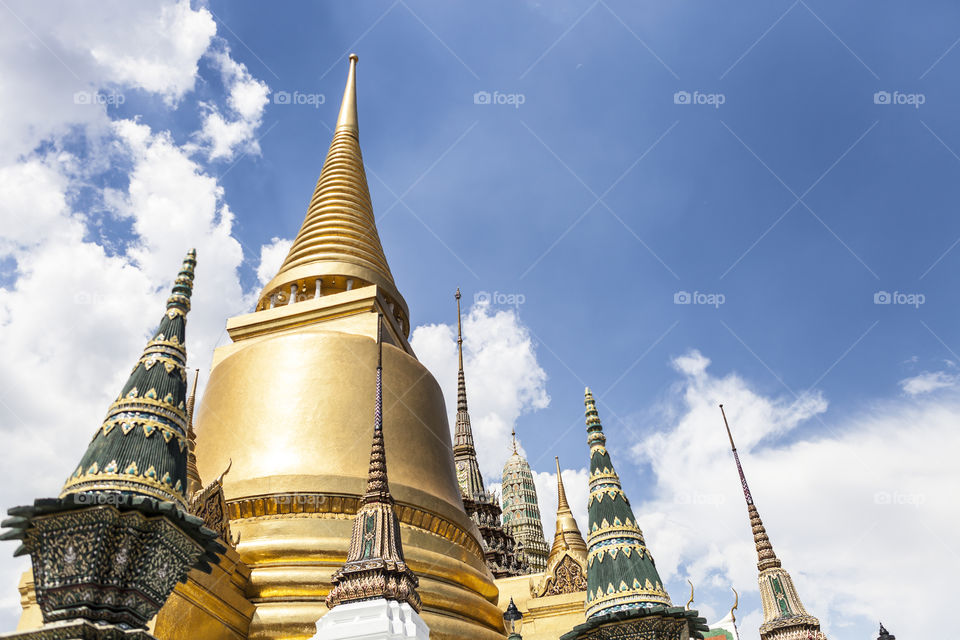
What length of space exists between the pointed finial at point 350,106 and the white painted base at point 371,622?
20.1m

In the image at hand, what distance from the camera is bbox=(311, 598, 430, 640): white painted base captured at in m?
6.86

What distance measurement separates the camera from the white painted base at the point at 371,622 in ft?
22.5

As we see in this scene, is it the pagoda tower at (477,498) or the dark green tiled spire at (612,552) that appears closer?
the dark green tiled spire at (612,552)

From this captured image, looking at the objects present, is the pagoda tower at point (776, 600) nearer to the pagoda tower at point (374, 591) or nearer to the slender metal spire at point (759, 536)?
the slender metal spire at point (759, 536)

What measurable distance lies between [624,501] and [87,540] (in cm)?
505

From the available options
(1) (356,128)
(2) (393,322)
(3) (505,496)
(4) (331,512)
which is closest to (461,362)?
(1) (356,128)

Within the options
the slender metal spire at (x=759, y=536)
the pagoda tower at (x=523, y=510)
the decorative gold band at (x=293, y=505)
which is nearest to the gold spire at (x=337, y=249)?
the decorative gold band at (x=293, y=505)

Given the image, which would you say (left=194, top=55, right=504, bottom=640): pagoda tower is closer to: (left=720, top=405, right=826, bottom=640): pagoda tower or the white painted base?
the white painted base

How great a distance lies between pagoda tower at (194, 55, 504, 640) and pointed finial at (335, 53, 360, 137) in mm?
6852

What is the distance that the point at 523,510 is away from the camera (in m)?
44.1

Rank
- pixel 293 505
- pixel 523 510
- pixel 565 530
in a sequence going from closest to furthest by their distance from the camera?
pixel 293 505 → pixel 565 530 → pixel 523 510

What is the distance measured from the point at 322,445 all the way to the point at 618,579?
7.95m

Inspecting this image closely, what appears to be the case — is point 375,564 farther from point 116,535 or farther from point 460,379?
point 460,379

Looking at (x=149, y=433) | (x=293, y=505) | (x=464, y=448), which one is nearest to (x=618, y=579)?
(x=149, y=433)
